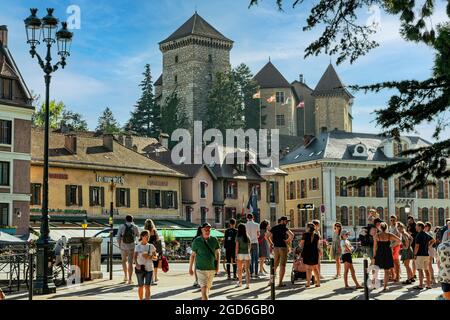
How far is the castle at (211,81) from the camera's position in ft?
418

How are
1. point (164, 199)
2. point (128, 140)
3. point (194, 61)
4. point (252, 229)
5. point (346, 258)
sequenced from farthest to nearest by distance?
1. point (194, 61)
2. point (128, 140)
3. point (164, 199)
4. point (252, 229)
5. point (346, 258)

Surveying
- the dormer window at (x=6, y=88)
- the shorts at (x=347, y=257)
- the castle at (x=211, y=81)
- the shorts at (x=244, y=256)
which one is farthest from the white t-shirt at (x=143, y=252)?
the castle at (x=211, y=81)

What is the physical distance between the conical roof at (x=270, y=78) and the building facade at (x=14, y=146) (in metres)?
81.5

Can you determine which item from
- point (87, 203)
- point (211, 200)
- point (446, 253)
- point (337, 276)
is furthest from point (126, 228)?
point (211, 200)

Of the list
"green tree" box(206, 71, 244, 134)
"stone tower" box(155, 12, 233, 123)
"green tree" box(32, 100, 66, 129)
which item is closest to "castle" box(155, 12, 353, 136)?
"stone tower" box(155, 12, 233, 123)

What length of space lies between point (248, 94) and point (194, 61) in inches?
447

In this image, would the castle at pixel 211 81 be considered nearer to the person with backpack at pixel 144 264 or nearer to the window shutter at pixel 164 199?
the window shutter at pixel 164 199

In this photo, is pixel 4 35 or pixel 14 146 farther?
pixel 4 35

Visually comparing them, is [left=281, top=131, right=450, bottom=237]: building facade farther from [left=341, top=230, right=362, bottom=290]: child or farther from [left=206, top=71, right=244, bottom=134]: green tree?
[left=341, top=230, right=362, bottom=290]: child

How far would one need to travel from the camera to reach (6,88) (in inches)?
1983

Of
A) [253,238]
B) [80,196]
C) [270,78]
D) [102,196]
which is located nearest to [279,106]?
[270,78]

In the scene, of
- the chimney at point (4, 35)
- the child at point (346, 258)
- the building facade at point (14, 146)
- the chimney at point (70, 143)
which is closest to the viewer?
the child at point (346, 258)

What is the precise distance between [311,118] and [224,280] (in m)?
112

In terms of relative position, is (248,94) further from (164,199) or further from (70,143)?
(70,143)
